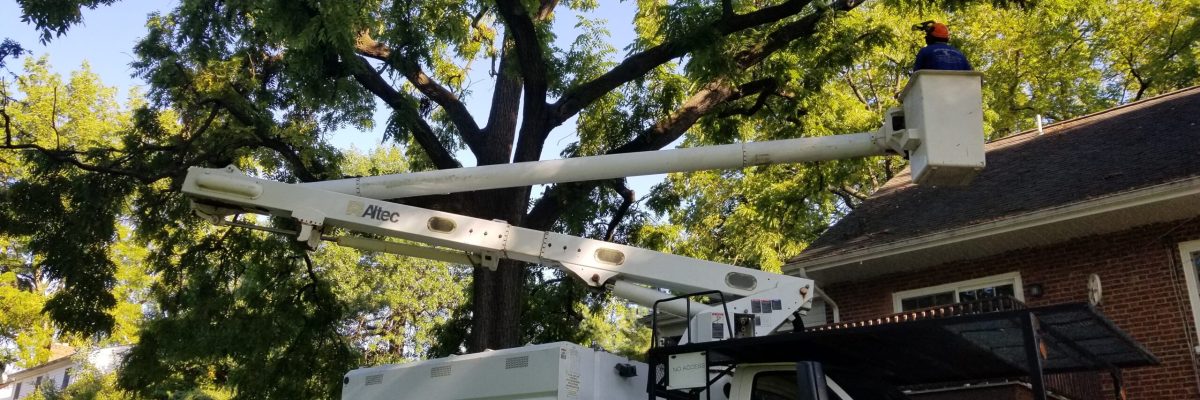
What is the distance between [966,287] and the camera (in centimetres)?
1386

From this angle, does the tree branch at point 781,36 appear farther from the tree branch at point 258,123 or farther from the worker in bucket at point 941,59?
the tree branch at point 258,123

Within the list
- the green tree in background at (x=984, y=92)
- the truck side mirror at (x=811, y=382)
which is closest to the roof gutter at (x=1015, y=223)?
the green tree in background at (x=984, y=92)

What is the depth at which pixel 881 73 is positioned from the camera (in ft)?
84.9

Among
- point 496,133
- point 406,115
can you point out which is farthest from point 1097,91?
point 406,115

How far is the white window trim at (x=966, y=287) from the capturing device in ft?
43.7

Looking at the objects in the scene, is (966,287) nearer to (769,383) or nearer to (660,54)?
(660,54)

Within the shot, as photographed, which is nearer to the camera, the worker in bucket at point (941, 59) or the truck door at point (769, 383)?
the truck door at point (769, 383)

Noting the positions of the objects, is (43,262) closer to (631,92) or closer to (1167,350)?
(631,92)

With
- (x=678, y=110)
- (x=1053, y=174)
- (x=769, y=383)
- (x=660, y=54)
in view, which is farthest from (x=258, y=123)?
(x=1053, y=174)

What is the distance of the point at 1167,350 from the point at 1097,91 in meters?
15.3

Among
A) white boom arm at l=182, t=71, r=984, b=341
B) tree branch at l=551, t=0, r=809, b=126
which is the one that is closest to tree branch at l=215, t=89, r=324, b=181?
tree branch at l=551, t=0, r=809, b=126

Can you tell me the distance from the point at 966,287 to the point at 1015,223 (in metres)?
1.76

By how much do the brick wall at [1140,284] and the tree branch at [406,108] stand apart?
25.8 feet

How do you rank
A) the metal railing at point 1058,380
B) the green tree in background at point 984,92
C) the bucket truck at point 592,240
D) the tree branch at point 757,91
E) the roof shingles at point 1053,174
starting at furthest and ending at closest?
the green tree in background at point 984,92 → the tree branch at point 757,91 → the roof shingles at point 1053,174 → the metal railing at point 1058,380 → the bucket truck at point 592,240
